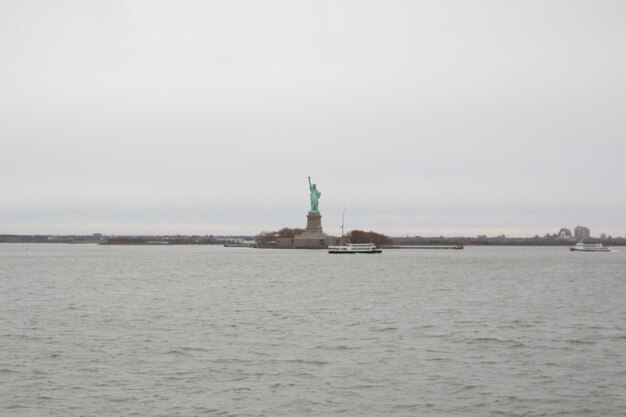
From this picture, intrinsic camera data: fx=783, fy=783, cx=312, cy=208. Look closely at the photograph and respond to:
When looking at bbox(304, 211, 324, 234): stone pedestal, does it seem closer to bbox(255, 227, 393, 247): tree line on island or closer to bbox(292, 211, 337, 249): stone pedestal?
bbox(292, 211, 337, 249): stone pedestal

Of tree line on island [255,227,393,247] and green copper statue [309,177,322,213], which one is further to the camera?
tree line on island [255,227,393,247]

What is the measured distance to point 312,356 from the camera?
2023 cm

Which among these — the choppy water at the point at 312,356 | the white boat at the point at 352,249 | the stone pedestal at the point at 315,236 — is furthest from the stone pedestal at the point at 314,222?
the choppy water at the point at 312,356

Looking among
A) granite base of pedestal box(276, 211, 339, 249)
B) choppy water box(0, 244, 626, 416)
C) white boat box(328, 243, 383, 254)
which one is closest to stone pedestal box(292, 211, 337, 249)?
granite base of pedestal box(276, 211, 339, 249)

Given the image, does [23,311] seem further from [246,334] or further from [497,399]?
[497,399]

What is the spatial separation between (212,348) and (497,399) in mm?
8714

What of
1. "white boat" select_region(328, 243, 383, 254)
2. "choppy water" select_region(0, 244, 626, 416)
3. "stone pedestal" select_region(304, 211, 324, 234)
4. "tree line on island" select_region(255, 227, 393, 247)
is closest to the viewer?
"choppy water" select_region(0, 244, 626, 416)

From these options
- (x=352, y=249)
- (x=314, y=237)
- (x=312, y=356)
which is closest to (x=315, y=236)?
(x=314, y=237)

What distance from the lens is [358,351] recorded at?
21000 millimetres

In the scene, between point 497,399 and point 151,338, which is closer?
point 497,399

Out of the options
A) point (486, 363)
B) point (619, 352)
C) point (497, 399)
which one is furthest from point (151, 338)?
point (619, 352)

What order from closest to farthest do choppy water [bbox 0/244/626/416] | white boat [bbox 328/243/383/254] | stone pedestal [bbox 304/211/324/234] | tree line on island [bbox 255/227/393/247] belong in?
1. choppy water [bbox 0/244/626/416]
2. white boat [bbox 328/243/383/254]
3. stone pedestal [bbox 304/211/324/234]
4. tree line on island [bbox 255/227/393/247]

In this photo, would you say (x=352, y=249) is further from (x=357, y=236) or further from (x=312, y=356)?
(x=312, y=356)

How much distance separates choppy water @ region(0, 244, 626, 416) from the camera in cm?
1521
